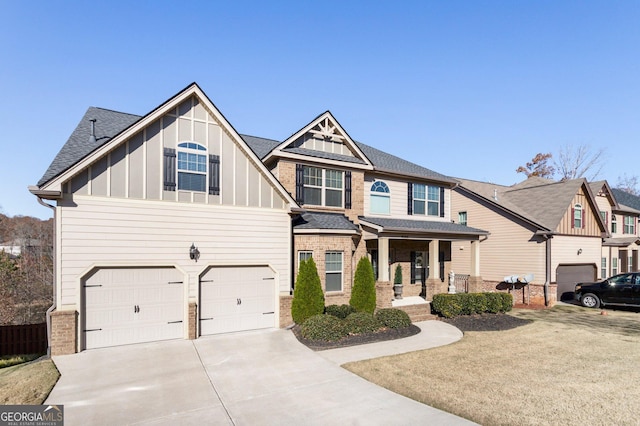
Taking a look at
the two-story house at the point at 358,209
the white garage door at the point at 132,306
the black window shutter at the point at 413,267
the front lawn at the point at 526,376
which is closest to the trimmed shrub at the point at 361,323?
the front lawn at the point at 526,376

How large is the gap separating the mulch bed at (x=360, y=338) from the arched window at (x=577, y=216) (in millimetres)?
15224

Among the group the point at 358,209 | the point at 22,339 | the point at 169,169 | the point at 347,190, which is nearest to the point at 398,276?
the point at 358,209

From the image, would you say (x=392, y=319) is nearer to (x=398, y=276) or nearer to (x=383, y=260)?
(x=383, y=260)

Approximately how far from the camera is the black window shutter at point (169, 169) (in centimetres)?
1103

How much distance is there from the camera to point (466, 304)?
15.0m

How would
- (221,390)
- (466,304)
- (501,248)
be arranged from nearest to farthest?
(221,390) → (466,304) → (501,248)

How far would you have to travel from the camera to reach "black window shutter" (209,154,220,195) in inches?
461

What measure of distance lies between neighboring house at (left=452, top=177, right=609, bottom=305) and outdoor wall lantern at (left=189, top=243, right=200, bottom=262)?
17.4 m

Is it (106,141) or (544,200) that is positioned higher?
(106,141)

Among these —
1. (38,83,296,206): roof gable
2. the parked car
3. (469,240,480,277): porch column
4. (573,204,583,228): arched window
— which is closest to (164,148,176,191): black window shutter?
(38,83,296,206): roof gable

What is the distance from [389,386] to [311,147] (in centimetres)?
1083

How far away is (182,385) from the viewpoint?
24.9 feet

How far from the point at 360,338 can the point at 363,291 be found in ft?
8.61

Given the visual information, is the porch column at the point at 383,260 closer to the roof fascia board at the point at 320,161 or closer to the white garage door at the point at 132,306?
the roof fascia board at the point at 320,161
